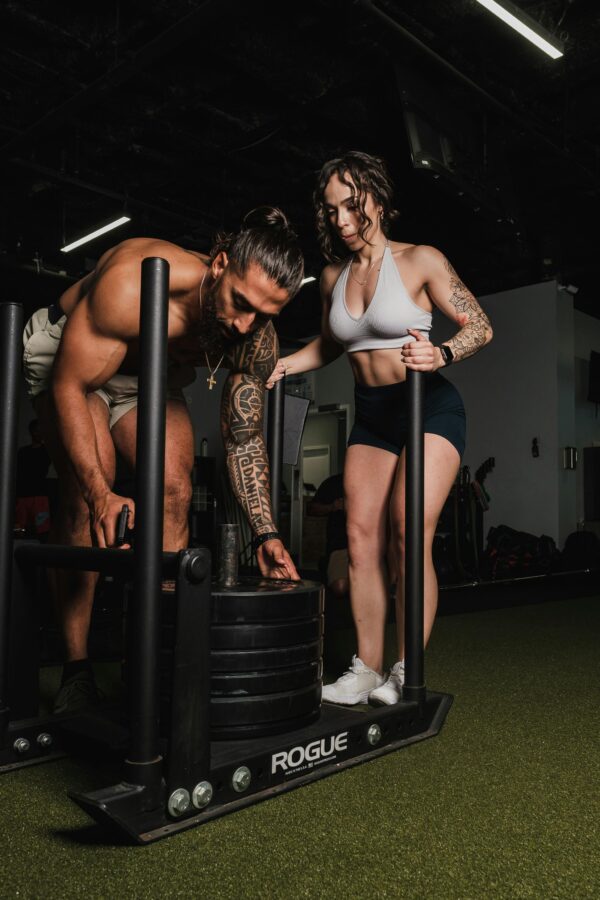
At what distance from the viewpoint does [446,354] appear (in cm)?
169

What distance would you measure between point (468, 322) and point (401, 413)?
0.28 metres

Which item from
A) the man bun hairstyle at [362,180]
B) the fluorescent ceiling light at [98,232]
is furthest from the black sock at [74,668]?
the fluorescent ceiling light at [98,232]

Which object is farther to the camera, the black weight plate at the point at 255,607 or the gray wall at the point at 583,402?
the gray wall at the point at 583,402

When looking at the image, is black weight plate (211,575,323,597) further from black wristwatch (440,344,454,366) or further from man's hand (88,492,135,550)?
black wristwatch (440,344,454,366)

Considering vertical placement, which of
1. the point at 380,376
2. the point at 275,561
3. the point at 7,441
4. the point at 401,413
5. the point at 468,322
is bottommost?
the point at 275,561

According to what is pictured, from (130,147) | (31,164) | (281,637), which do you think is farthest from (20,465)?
(281,637)

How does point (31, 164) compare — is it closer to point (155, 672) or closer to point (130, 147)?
point (130, 147)

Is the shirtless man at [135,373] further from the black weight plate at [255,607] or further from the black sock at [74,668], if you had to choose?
the black weight plate at [255,607]

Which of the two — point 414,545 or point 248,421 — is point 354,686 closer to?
point 414,545

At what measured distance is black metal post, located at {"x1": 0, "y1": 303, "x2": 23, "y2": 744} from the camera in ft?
4.27

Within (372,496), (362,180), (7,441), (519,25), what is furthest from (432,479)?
(519,25)

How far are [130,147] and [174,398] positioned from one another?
465cm

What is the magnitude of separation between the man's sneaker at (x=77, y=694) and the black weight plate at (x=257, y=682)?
0.50 m

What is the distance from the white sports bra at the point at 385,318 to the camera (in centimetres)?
181
